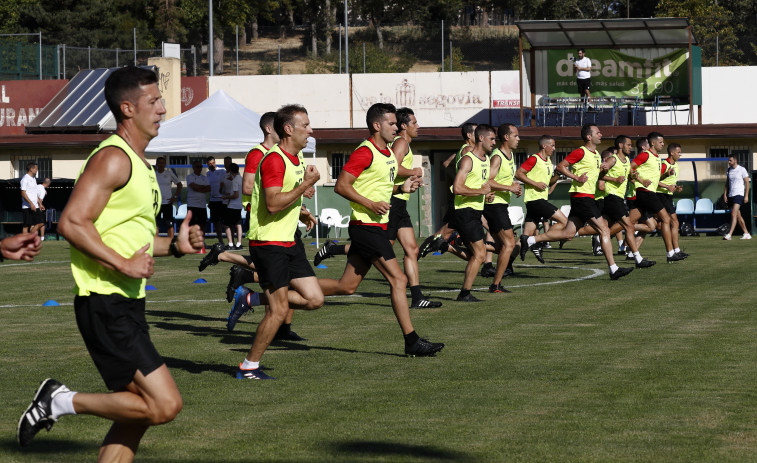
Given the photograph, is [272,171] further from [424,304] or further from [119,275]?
[424,304]

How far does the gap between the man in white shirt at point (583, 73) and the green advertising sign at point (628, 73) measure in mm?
652

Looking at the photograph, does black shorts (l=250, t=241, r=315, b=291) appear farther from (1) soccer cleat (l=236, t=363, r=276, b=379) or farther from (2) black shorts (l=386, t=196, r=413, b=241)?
(2) black shorts (l=386, t=196, r=413, b=241)

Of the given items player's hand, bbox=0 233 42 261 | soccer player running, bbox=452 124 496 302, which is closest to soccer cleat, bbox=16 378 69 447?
player's hand, bbox=0 233 42 261

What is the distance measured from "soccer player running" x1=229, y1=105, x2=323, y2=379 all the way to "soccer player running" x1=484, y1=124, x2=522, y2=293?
590 cm

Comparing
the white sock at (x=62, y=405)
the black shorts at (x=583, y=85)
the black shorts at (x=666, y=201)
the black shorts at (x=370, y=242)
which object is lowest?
the white sock at (x=62, y=405)

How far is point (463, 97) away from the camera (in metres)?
45.9

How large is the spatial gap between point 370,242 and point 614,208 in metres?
9.00

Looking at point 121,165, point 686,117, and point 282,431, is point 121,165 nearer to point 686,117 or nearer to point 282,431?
point 282,431

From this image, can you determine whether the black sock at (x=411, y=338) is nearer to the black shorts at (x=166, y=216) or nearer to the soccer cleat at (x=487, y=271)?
the soccer cleat at (x=487, y=271)

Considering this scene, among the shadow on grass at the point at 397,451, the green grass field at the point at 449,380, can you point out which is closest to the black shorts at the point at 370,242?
the green grass field at the point at 449,380

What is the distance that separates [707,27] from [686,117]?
51.2 ft

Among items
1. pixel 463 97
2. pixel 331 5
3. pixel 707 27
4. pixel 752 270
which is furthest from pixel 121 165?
pixel 331 5

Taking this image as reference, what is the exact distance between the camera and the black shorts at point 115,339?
5.14 metres

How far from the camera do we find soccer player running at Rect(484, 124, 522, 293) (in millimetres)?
15312
